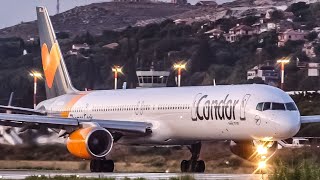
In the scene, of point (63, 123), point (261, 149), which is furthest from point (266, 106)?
point (63, 123)

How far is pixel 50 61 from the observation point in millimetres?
65938

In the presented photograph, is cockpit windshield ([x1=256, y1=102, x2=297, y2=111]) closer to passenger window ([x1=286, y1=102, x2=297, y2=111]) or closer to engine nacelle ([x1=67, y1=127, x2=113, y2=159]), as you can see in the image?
passenger window ([x1=286, y1=102, x2=297, y2=111])

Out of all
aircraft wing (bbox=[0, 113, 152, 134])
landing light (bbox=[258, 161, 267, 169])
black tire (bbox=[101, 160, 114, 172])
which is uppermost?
aircraft wing (bbox=[0, 113, 152, 134])

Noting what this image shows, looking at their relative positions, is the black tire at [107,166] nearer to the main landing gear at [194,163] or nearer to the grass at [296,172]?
the main landing gear at [194,163]

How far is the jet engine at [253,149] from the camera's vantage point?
165ft

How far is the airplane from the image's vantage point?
49531 millimetres

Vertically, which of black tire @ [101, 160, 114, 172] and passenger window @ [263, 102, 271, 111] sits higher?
passenger window @ [263, 102, 271, 111]

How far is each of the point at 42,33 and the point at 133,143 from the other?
14096 millimetres

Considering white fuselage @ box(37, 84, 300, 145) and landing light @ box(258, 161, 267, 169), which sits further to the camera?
white fuselage @ box(37, 84, 300, 145)

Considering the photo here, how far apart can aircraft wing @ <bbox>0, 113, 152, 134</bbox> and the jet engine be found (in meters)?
4.15

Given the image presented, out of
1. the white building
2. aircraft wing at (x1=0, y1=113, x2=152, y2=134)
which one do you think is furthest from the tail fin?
the white building

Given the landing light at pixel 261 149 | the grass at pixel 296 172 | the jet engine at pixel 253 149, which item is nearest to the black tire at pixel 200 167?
the jet engine at pixel 253 149

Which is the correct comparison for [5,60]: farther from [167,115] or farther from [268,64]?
[167,115]

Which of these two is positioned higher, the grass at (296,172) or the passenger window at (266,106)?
the grass at (296,172)
